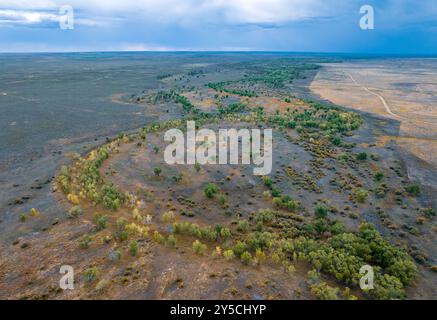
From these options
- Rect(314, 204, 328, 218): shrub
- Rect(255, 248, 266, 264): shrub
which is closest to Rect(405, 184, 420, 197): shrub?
Rect(314, 204, 328, 218): shrub

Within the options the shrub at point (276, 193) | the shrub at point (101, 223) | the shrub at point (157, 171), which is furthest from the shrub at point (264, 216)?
the shrub at point (157, 171)

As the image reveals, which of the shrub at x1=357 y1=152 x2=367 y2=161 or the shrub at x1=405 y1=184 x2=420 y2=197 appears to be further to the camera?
the shrub at x1=357 y1=152 x2=367 y2=161

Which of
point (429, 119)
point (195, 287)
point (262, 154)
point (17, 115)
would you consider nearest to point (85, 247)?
point (195, 287)

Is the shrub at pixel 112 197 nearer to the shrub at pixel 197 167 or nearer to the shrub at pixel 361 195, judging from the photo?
the shrub at pixel 197 167

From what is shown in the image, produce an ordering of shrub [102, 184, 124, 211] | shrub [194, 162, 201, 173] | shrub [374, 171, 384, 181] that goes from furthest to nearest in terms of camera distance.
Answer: shrub [194, 162, 201, 173] < shrub [374, 171, 384, 181] < shrub [102, 184, 124, 211]

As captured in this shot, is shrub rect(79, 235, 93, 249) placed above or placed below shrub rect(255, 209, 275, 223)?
above

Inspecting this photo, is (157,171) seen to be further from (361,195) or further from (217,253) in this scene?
(361,195)

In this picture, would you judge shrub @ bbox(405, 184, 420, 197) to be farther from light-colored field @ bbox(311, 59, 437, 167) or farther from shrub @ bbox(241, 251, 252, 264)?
shrub @ bbox(241, 251, 252, 264)

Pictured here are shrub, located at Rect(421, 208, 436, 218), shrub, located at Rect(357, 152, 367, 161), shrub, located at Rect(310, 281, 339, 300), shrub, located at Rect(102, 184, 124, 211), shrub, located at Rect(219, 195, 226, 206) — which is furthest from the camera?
shrub, located at Rect(357, 152, 367, 161)

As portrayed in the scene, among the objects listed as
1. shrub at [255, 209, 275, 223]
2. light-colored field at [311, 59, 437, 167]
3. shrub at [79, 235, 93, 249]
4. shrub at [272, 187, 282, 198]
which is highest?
light-colored field at [311, 59, 437, 167]

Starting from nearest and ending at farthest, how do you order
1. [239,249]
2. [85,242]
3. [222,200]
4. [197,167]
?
[239,249], [85,242], [222,200], [197,167]

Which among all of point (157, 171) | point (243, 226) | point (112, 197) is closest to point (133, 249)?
point (243, 226)

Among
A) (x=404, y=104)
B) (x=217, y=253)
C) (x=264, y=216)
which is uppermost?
(x=404, y=104)
